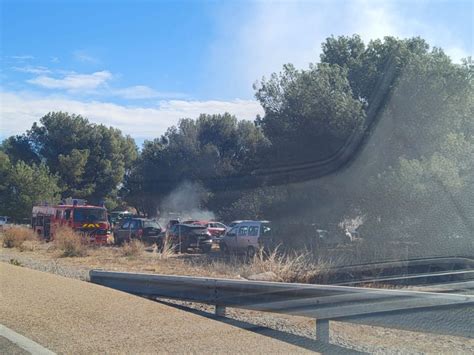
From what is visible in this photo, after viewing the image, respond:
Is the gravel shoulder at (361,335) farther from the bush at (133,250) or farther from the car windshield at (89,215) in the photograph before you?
the car windshield at (89,215)

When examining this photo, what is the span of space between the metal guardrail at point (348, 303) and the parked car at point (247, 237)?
634 inches

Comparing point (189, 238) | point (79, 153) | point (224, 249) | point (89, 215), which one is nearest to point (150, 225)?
point (89, 215)

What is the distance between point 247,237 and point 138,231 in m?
7.75

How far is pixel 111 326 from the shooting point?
26.6ft

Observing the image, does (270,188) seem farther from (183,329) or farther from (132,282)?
(183,329)

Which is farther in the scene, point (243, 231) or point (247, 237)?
point (243, 231)

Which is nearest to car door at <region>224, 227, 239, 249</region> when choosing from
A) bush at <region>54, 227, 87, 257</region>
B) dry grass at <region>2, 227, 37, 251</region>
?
bush at <region>54, 227, 87, 257</region>

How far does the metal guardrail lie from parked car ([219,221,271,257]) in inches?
634

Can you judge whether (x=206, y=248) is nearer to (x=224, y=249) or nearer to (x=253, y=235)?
(x=224, y=249)

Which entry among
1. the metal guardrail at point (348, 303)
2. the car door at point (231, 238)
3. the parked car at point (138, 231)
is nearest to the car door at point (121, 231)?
the parked car at point (138, 231)

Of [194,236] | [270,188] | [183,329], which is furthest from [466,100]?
[183,329]

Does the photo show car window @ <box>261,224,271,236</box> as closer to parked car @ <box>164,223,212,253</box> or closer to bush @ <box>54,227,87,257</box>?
parked car @ <box>164,223,212,253</box>

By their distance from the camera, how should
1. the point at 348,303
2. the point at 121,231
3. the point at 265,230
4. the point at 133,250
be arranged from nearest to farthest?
the point at 348,303, the point at 133,250, the point at 265,230, the point at 121,231

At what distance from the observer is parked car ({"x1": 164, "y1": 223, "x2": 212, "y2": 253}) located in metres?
28.3
